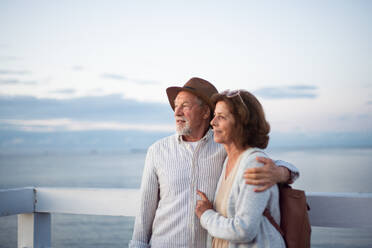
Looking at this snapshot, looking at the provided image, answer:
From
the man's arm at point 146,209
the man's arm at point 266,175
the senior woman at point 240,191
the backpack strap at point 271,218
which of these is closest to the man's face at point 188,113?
the man's arm at point 146,209

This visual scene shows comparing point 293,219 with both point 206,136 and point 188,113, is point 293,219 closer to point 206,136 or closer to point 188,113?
point 206,136

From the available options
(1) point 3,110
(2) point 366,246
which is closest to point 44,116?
(1) point 3,110

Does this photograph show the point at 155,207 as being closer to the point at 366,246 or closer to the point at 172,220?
the point at 172,220

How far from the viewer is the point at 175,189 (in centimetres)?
251

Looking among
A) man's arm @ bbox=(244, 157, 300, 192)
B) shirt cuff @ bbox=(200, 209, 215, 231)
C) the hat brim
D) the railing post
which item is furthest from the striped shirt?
the railing post

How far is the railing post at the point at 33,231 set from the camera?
3.05 metres

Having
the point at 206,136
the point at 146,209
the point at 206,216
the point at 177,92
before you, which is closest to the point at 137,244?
the point at 146,209

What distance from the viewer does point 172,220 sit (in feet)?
8.15

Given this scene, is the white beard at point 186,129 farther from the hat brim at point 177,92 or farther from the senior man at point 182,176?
the hat brim at point 177,92

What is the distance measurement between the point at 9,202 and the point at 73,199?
423mm

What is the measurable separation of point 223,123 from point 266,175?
36 cm

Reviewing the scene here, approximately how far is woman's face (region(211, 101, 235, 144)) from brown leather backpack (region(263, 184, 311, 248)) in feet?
1.24

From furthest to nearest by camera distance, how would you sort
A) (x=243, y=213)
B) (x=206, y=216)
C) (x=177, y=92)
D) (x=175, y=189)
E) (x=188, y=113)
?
(x=177, y=92) → (x=188, y=113) → (x=175, y=189) → (x=206, y=216) → (x=243, y=213)

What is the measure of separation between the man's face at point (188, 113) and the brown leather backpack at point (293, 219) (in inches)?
30.4
